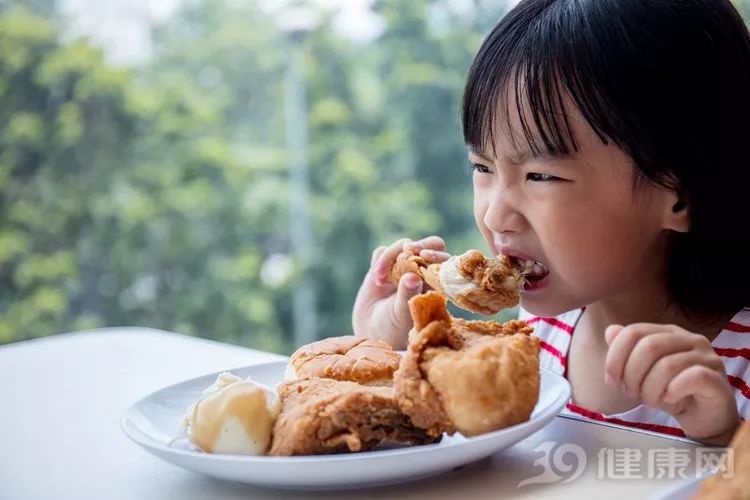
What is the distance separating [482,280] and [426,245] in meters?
0.23

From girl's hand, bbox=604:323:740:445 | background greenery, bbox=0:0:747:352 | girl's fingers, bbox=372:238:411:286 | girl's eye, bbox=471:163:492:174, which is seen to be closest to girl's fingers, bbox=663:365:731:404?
girl's hand, bbox=604:323:740:445

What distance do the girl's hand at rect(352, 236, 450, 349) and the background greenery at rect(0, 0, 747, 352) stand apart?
2.92 meters

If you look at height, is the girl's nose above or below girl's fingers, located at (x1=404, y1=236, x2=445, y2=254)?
above

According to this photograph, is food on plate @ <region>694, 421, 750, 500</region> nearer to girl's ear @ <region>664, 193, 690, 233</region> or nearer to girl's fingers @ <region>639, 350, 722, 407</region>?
girl's fingers @ <region>639, 350, 722, 407</region>

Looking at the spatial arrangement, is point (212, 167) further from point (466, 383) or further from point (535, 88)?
point (466, 383)

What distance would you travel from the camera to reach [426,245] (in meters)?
1.33

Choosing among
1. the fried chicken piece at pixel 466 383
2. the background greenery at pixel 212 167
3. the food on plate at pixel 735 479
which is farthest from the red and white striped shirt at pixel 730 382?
the background greenery at pixel 212 167

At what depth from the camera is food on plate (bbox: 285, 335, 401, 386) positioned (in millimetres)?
884

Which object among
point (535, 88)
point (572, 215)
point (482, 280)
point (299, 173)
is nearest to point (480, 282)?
point (482, 280)

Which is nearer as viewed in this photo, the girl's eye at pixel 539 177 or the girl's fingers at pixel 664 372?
the girl's fingers at pixel 664 372

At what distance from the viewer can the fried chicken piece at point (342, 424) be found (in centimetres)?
76

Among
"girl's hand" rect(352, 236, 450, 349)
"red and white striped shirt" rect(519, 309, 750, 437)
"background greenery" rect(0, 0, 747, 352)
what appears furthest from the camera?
"background greenery" rect(0, 0, 747, 352)

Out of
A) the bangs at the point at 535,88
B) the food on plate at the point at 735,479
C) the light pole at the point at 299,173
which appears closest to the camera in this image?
the food on plate at the point at 735,479

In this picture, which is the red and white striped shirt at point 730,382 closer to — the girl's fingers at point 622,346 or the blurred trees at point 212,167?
the girl's fingers at point 622,346
